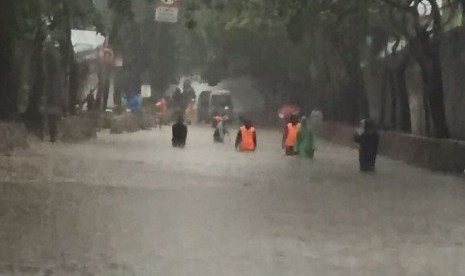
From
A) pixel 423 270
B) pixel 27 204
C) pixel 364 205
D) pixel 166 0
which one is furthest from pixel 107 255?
pixel 166 0

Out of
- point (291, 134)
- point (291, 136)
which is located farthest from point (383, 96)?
point (291, 134)

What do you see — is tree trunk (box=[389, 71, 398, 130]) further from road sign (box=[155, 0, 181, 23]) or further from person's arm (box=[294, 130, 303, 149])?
road sign (box=[155, 0, 181, 23])

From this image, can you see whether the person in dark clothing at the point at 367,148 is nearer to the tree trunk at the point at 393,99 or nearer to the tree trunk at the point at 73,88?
the tree trunk at the point at 393,99

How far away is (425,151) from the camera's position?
27.9 meters

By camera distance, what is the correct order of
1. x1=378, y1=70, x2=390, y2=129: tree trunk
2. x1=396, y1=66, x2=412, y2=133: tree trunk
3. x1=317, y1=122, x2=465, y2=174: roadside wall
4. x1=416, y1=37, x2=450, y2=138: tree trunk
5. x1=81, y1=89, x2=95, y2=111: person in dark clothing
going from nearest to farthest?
x1=317, y1=122, x2=465, y2=174: roadside wall < x1=416, y1=37, x2=450, y2=138: tree trunk < x1=396, y1=66, x2=412, y2=133: tree trunk < x1=378, y1=70, x2=390, y2=129: tree trunk < x1=81, y1=89, x2=95, y2=111: person in dark clothing

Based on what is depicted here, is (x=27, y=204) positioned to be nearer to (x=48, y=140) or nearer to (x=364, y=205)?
(x=364, y=205)

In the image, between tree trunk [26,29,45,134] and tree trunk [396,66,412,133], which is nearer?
tree trunk [26,29,45,134]

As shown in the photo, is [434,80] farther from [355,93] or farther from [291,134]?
[355,93]

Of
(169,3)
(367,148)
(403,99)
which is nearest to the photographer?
(367,148)

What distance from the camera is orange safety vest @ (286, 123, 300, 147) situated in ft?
103

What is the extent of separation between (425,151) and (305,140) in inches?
165

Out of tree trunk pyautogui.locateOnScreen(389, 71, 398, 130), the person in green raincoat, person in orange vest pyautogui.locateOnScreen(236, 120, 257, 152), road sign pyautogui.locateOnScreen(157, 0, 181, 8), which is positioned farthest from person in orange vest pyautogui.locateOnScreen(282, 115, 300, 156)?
road sign pyautogui.locateOnScreen(157, 0, 181, 8)

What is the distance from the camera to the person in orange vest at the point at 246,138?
3356 centimetres

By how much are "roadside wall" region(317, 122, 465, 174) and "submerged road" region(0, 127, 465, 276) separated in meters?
0.94
